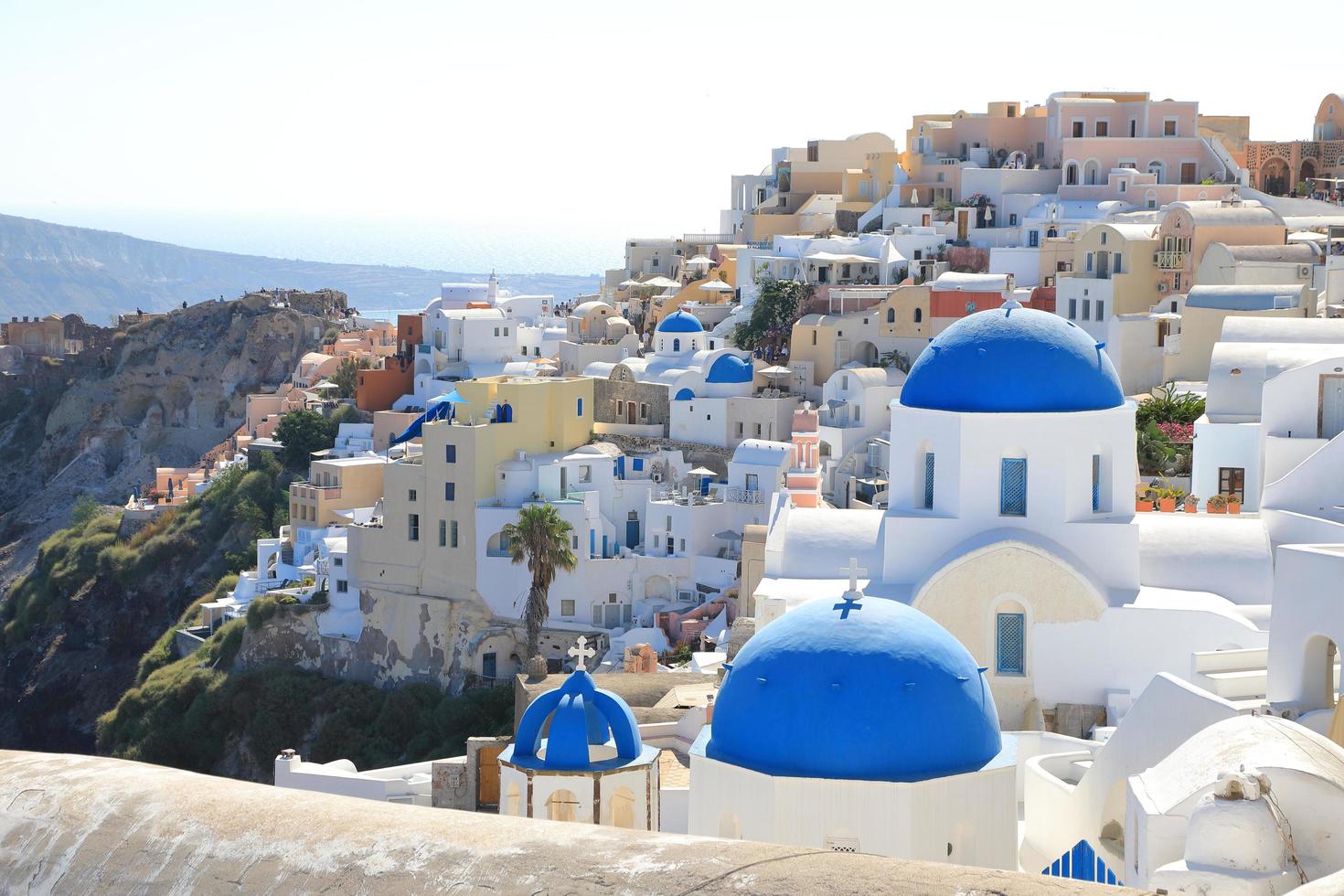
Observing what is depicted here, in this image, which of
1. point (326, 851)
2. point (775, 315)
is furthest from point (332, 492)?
point (326, 851)

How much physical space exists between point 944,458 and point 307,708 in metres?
22.5

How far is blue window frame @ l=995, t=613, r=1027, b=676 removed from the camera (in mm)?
20828

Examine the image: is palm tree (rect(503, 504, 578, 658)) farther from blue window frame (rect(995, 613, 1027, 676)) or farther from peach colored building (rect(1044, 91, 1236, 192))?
peach colored building (rect(1044, 91, 1236, 192))

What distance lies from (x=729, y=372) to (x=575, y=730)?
27805 mm

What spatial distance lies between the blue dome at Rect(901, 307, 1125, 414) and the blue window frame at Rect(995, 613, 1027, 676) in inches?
87.2

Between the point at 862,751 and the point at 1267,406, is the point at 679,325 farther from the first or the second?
the point at 862,751

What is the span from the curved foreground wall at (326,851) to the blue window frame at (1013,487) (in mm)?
16170

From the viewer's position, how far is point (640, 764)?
15.5 metres

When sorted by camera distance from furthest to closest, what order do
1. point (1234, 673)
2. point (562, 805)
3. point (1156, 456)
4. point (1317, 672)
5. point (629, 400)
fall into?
point (629, 400) < point (1156, 456) < point (1234, 673) < point (1317, 672) < point (562, 805)

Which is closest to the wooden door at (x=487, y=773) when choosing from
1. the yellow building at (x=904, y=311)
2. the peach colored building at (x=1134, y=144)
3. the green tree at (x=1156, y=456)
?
the green tree at (x=1156, y=456)

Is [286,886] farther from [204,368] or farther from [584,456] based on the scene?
[204,368]

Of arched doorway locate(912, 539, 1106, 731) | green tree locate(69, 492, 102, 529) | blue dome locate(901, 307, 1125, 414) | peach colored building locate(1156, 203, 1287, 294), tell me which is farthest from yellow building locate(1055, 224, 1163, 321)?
green tree locate(69, 492, 102, 529)

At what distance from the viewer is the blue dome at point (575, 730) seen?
15.4 metres

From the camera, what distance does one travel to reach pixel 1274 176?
193ft
